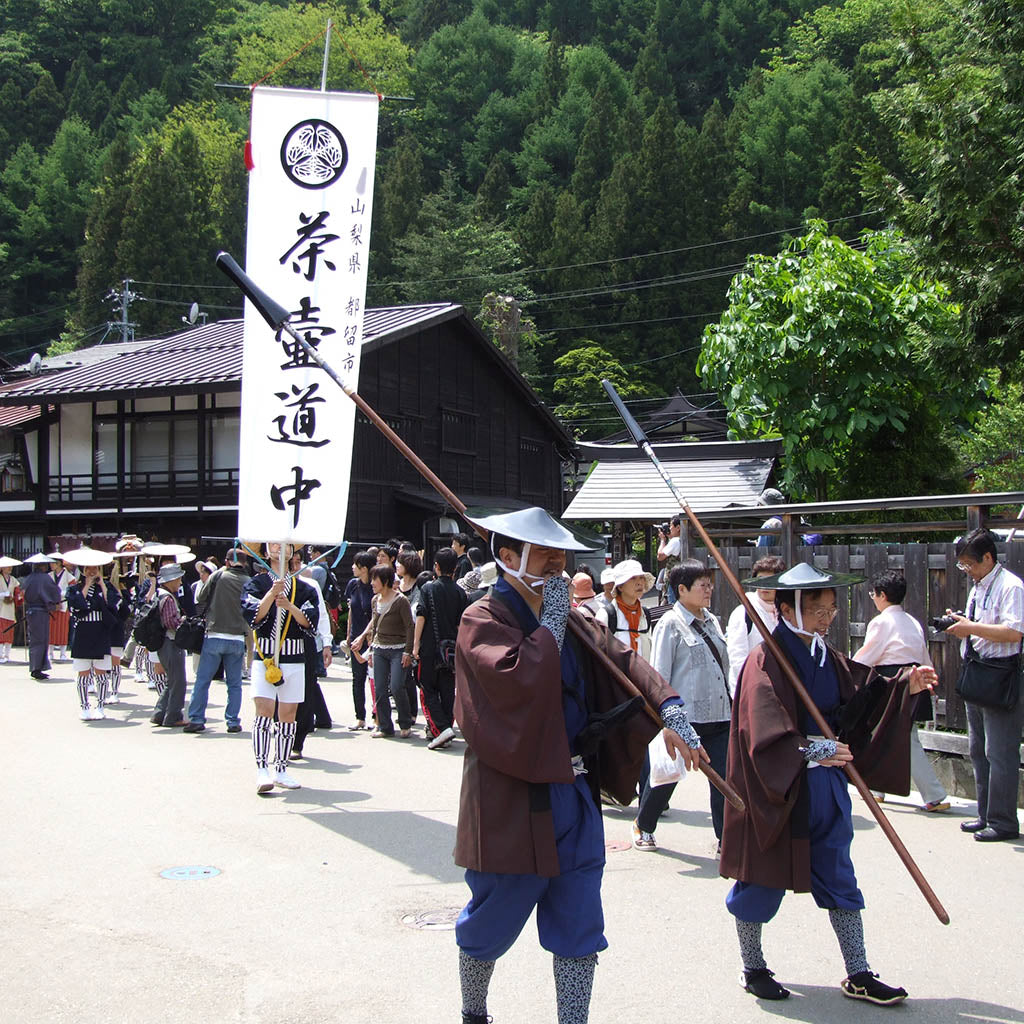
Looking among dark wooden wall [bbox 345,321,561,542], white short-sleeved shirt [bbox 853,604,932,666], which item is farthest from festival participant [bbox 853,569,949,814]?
dark wooden wall [bbox 345,321,561,542]

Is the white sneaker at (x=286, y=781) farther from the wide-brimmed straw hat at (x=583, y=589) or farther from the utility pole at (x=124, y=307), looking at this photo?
the utility pole at (x=124, y=307)

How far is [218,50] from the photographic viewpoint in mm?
63906

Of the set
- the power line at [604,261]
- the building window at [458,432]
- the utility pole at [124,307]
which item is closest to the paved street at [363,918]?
the building window at [458,432]

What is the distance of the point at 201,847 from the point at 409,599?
495 cm

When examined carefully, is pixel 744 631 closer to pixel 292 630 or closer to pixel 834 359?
pixel 292 630

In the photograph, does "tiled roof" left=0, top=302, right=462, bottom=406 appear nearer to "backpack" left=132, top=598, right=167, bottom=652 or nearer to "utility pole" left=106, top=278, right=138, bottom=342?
"utility pole" left=106, top=278, right=138, bottom=342

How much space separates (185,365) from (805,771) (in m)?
25.0

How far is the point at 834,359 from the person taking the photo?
49.0ft

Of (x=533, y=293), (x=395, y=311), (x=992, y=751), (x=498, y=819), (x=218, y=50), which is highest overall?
(x=218, y=50)

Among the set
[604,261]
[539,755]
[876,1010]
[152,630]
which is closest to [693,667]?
[876,1010]

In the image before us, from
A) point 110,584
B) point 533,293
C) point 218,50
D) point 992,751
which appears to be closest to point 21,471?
point 110,584

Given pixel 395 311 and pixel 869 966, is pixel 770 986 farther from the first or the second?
pixel 395 311

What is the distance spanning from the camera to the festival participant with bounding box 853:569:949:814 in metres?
7.59

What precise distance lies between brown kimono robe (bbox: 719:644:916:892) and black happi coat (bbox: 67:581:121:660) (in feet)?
30.8
